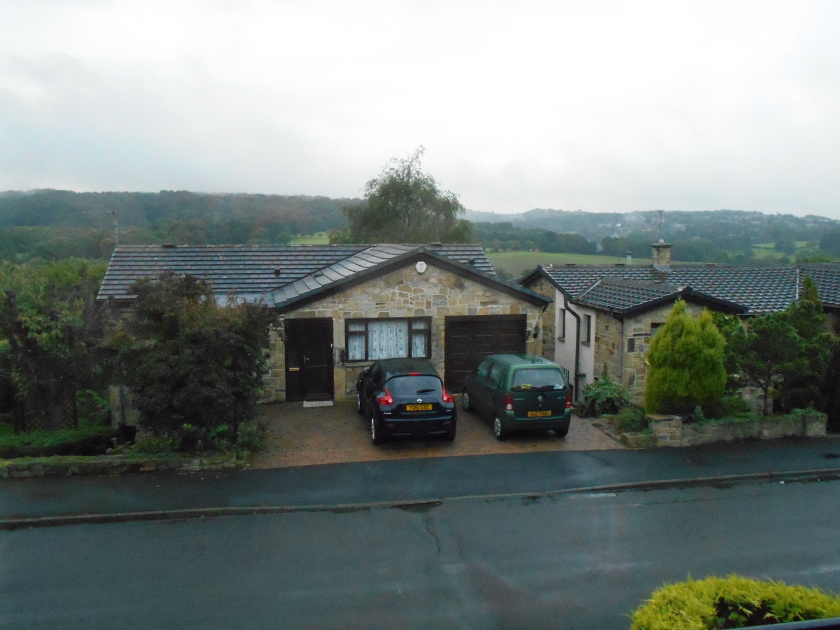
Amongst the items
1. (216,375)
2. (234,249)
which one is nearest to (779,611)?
(216,375)

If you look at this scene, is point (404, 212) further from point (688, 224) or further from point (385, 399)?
point (385, 399)

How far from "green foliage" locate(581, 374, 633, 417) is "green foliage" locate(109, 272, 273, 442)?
8388 mm

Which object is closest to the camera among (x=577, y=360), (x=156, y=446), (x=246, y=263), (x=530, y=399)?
(x=156, y=446)

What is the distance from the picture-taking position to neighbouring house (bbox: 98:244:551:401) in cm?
1658

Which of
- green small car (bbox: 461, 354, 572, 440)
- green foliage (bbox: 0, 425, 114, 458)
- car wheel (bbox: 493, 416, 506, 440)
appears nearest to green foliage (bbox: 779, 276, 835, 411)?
green small car (bbox: 461, 354, 572, 440)

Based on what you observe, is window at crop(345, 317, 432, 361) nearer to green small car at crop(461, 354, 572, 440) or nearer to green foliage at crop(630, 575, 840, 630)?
green small car at crop(461, 354, 572, 440)

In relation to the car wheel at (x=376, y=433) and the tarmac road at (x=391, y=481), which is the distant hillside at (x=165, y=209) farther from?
the tarmac road at (x=391, y=481)

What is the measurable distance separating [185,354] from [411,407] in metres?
4.21

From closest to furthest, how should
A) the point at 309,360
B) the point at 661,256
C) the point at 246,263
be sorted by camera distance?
1. the point at 309,360
2. the point at 246,263
3. the point at 661,256

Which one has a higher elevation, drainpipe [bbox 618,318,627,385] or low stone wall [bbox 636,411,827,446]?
drainpipe [bbox 618,318,627,385]

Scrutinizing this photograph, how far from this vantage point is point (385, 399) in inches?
503

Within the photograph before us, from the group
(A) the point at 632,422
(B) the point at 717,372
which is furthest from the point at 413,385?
(B) the point at 717,372

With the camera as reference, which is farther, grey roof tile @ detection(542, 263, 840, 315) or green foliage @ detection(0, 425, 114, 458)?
grey roof tile @ detection(542, 263, 840, 315)

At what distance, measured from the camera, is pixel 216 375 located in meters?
11.5
